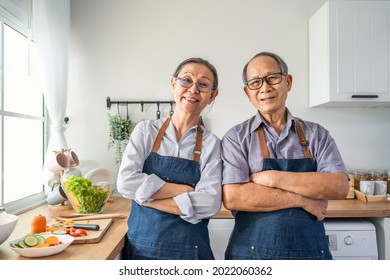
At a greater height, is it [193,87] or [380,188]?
[193,87]

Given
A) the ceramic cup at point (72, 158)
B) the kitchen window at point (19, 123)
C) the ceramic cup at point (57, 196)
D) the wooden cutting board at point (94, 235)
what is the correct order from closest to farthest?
the wooden cutting board at point (94, 235)
the kitchen window at point (19, 123)
the ceramic cup at point (57, 196)
the ceramic cup at point (72, 158)

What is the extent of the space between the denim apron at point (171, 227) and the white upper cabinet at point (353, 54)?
92 centimetres

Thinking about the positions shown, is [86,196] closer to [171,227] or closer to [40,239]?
[40,239]

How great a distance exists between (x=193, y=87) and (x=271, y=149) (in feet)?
0.85

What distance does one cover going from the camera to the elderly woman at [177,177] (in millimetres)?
768

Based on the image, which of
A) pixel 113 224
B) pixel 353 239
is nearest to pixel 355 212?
pixel 353 239

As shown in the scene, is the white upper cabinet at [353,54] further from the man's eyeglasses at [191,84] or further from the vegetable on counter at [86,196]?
the vegetable on counter at [86,196]

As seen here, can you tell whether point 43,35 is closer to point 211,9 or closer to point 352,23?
point 211,9

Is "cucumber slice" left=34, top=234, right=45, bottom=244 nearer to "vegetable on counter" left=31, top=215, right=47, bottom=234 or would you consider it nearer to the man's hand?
"vegetable on counter" left=31, top=215, right=47, bottom=234

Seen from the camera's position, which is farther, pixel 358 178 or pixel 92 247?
pixel 358 178

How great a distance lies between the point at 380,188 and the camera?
1465 millimetres

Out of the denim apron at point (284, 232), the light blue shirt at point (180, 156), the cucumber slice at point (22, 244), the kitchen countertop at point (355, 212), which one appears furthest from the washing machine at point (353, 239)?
the cucumber slice at point (22, 244)
